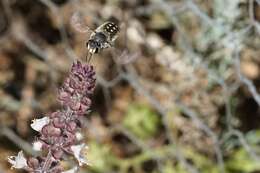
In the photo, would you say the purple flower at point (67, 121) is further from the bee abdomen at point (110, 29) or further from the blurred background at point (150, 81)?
the blurred background at point (150, 81)

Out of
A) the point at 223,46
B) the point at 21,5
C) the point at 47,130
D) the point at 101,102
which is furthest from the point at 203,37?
the point at 47,130

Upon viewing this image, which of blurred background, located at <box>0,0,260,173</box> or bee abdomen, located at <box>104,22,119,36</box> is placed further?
blurred background, located at <box>0,0,260,173</box>

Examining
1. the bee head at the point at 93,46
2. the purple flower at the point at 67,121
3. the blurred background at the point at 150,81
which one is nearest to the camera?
the purple flower at the point at 67,121

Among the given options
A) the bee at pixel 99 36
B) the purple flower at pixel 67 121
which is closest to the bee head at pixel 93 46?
the bee at pixel 99 36

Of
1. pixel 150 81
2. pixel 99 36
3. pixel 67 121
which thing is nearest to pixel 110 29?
pixel 99 36

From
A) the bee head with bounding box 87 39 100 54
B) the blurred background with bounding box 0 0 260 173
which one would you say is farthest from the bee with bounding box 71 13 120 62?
the blurred background with bounding box 0 0 260 173

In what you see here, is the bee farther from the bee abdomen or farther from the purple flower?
the purple flower

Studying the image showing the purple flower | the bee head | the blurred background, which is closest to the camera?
the purple flower

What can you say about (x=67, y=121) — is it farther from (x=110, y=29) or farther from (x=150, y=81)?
(x=150, y=81)

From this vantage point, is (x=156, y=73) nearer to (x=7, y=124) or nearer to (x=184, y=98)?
(x=184, y=98)
